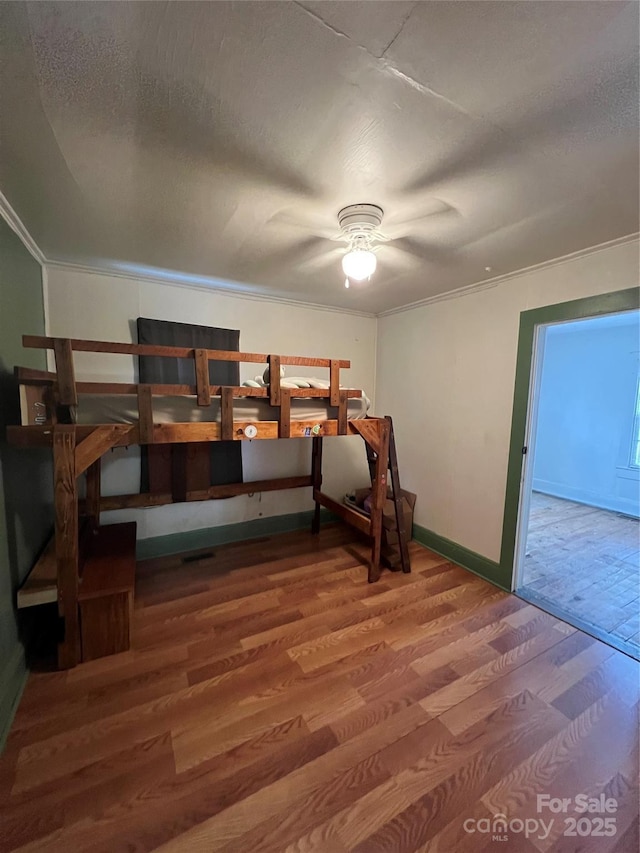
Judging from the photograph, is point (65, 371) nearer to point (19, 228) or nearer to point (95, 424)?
point (95, 424)

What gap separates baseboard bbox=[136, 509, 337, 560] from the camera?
2.79 metres

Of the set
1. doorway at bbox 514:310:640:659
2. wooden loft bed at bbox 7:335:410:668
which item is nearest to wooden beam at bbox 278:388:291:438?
wooden loft bed at bbox 7:335:410:668

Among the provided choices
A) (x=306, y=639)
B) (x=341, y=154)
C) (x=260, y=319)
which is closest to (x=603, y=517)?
(x=306, y=639)

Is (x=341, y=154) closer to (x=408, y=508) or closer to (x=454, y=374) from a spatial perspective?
(x=454, y=374)

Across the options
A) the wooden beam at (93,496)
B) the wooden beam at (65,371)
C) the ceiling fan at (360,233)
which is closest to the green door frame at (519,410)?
the ceiling fan at (360,233)

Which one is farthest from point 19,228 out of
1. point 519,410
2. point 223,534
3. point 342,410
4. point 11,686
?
point 519,410

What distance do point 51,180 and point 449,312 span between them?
2706 millimetres

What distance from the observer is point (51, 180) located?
54.3 inches

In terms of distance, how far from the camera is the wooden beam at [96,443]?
1597 millimetres

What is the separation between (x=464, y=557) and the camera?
275 cm

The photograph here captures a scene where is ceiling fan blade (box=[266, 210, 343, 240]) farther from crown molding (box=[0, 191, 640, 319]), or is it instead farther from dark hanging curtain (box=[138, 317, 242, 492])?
dark hanging curtain (box=[138, 317, 242, 492])

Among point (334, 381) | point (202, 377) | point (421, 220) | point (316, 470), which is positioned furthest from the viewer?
point (316, 470)

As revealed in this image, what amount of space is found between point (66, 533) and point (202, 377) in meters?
1.00

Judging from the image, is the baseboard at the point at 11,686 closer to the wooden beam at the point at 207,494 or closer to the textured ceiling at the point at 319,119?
the wooden beam at the point at 207,494
